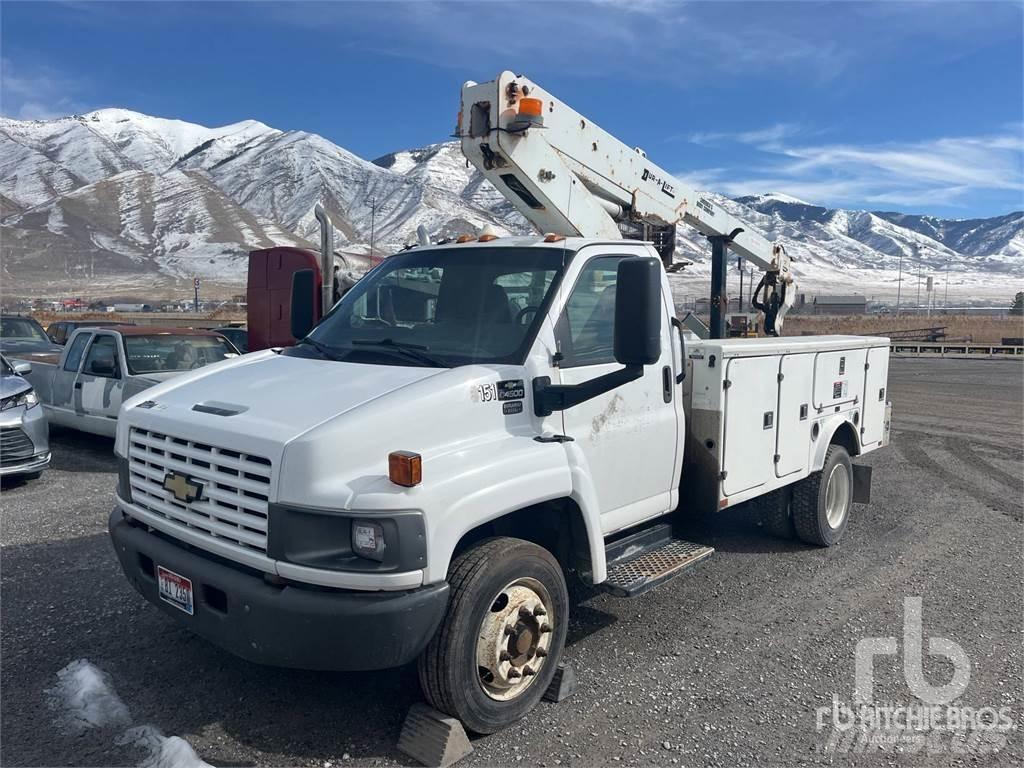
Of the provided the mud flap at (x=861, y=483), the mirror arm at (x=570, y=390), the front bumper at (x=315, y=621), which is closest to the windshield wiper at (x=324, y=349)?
the mirror arm at (x=570, y=390)

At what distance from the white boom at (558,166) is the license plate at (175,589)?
3.66 m

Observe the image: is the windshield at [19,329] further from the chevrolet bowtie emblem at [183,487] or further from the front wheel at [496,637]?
the front wheel at [496,637]

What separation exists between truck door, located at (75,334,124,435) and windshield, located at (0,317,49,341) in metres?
7.27

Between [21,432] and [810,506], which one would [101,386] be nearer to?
[21,432]

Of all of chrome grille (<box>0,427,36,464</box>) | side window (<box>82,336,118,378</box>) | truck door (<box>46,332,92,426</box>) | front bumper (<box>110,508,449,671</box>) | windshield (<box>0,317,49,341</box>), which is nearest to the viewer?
front bumper (<box>110,508,449,671</box>)

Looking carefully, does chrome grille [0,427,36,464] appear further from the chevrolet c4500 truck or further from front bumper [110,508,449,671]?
front bumper [110,508,449,671]

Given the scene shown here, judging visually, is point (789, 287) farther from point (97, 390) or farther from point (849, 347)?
point (97, 390)

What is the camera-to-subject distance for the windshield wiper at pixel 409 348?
3.95m

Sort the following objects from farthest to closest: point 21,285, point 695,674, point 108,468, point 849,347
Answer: point 21,285 → point 108,468 → point 849,347 → point 695,674

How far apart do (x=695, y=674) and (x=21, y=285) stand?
155502mm

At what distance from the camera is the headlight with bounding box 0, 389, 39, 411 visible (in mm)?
7898

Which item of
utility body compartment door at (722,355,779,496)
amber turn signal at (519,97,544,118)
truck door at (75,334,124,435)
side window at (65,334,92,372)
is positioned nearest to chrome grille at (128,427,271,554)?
utility body compartment door at (722,355,779,496)

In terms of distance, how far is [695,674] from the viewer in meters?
4.35

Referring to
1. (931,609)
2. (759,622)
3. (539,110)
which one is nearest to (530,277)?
(539,110)
